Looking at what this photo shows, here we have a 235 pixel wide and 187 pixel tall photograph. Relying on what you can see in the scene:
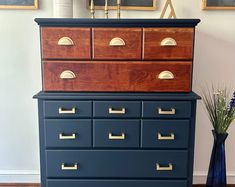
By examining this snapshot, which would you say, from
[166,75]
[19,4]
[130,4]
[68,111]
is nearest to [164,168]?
[166,75]

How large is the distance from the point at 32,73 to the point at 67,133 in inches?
29.0

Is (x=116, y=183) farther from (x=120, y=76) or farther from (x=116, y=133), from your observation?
(x=120, y=76)

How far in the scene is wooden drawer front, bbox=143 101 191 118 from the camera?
1938 mm

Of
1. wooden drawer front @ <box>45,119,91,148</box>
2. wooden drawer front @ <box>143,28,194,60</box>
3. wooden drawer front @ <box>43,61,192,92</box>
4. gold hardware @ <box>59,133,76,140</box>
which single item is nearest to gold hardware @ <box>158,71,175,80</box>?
wooden drawer front @ <box>43,61,192,92</box>

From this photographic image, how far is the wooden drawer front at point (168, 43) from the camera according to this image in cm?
192

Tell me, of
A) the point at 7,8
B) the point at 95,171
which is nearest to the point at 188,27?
the point at 95,171

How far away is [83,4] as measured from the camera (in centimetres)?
233

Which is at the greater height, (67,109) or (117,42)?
(117,42)

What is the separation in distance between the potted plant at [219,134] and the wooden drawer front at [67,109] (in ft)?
3.22

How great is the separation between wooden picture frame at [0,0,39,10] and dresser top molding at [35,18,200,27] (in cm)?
53

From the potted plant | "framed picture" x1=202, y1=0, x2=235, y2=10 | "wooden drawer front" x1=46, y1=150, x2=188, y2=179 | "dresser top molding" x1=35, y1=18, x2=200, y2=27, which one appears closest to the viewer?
"dresser top molding" x1=35, y1=18, x2=200, y2=27

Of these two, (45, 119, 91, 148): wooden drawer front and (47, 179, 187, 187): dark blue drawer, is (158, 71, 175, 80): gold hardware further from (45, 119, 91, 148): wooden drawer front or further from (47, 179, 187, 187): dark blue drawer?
(47, 179, 187, 187): dark blue drawer

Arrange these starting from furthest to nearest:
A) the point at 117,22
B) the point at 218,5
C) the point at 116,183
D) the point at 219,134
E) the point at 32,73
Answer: the point at 32,73 < the point at 218,5 < the point at 219,134 < the point at 116,183 < the point at 117,22

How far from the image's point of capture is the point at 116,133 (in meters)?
1.96
